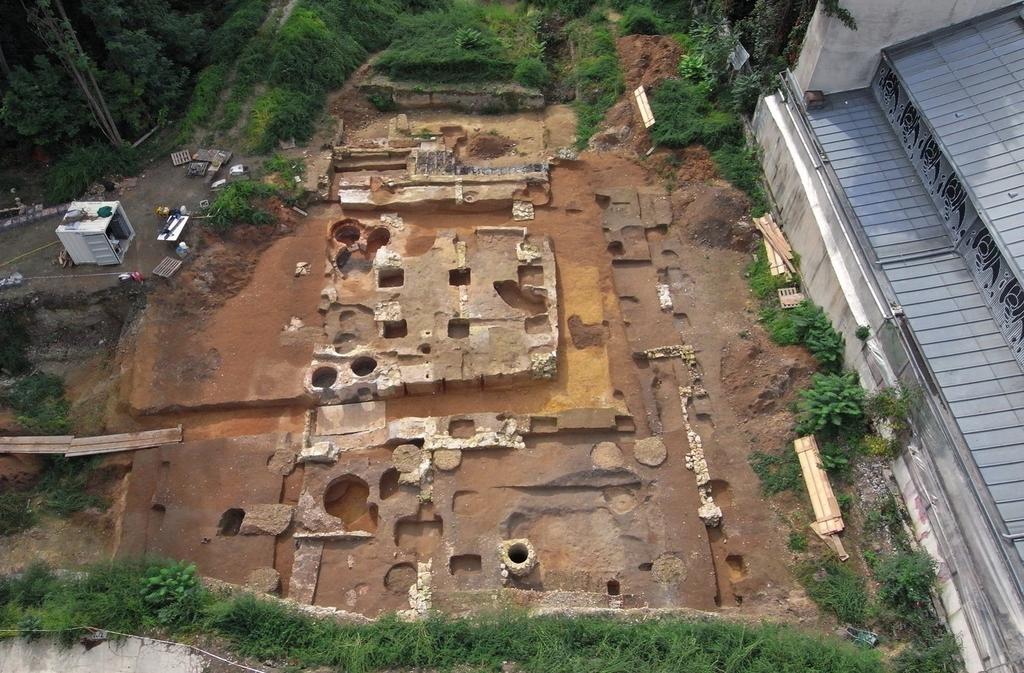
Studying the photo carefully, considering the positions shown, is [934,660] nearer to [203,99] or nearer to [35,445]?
[35,445]

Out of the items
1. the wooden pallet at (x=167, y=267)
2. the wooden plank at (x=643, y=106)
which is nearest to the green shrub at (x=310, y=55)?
the wooden pallet at (x=167, y=267)

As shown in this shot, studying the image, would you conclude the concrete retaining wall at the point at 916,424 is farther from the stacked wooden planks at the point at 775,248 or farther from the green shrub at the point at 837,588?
the green shrub at the point at 837,588

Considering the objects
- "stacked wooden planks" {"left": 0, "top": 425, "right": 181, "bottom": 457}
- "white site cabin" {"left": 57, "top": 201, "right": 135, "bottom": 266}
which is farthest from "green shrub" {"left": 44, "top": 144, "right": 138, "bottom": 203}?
"stacked wooden planks" {"left": 0, "top": 425, "right": 181, "bottom": 457}

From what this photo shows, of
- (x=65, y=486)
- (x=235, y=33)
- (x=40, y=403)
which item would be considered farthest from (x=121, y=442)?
(x=235, y=33)

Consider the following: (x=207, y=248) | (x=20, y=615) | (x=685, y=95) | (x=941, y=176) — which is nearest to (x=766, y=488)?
(x=941, y=176)

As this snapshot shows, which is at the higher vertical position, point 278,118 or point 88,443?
point 278,118
